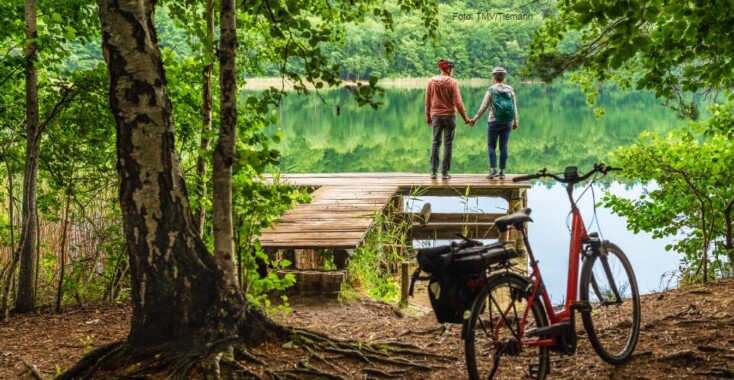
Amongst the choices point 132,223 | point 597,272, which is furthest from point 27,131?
point 597,272

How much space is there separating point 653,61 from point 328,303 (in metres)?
3.68

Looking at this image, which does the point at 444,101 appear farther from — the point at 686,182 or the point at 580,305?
the point at 580,305

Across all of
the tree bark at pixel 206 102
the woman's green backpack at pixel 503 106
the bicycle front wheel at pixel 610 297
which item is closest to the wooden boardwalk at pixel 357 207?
the woman's green backpack at pixel 503 106

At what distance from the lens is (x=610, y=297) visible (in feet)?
14.2

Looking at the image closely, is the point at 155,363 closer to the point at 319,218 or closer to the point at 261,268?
the point at 261,268

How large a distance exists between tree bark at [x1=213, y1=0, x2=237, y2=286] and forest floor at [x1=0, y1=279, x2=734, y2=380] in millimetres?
684

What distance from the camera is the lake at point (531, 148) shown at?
680 inches

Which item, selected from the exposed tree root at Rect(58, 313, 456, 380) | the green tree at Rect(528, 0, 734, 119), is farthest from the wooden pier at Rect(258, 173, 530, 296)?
the green tree at Rect(528, 0, 734, 119)

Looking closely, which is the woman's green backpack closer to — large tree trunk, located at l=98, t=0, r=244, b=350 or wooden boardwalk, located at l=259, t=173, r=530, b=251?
wooden boardwalk, located at l=259, t=173, r=530, b=251

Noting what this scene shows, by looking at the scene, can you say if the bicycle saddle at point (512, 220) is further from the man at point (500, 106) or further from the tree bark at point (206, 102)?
the man at point (500, 106)

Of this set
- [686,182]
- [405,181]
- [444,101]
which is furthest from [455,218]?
[686,182]

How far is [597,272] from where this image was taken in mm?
4047

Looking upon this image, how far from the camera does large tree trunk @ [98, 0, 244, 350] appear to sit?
348 cm

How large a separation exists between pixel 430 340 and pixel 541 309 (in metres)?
1.39
